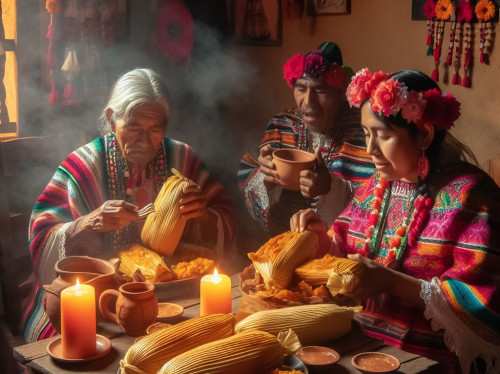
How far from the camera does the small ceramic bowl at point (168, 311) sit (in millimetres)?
2375

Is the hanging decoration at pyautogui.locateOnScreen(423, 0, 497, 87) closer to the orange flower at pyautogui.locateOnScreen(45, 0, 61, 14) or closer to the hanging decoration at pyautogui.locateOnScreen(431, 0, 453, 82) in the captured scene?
the hanging decoration at pyautogui.locateOnScreen(431, 0, 453, 82)

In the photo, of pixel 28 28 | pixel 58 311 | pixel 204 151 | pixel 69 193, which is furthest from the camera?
pixel 204 151

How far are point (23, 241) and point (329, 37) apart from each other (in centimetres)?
254

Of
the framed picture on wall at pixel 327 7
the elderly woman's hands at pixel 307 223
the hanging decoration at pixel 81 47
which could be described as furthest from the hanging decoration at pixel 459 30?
the hanging decoration at pixel 81 47

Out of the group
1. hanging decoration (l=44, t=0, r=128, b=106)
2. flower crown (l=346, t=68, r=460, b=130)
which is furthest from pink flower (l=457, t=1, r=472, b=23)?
hanging decoration (l=44, t=0, r=128, b=106)

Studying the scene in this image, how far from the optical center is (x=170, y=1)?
5.10m

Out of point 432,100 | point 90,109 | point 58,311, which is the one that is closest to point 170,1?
point 90,109

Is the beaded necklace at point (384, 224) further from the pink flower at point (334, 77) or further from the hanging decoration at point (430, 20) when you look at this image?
the hanging decoration at point (430, 20)

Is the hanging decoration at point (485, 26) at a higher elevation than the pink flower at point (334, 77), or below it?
higher

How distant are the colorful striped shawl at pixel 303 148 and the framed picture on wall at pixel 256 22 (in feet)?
3.52

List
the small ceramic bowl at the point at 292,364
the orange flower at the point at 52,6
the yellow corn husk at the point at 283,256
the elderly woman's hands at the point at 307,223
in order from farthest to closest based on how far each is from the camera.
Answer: the orange flower at the point at 52,6 → the elderly woman's hands at the point at 307,223 → the yellow corn husk at the point at 283,256 → the small ceramic bowl at the point at 292,364

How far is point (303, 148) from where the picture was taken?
13.6 ft

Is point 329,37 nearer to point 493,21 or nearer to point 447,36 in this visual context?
point 447,36

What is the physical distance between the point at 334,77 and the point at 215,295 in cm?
187
